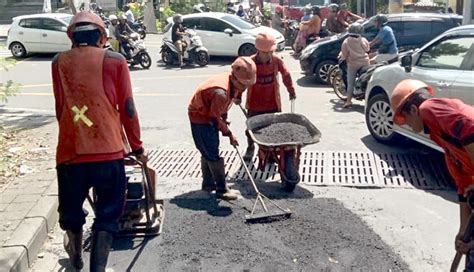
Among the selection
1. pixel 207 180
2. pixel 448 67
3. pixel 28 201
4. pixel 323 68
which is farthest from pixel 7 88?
pixel 323 68

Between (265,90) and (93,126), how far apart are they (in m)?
3.68

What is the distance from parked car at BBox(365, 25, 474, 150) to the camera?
7195mm

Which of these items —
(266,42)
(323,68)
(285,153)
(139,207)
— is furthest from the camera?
(323,68)

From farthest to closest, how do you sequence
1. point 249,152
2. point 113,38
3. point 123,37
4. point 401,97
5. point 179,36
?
1. point 113,38
2. point 123,37
3. point 179,36
4. point 249,152
5. point 401,97

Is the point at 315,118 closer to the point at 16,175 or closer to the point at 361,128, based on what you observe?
the point at 361,128

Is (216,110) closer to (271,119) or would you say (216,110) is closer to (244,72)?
(244,72)

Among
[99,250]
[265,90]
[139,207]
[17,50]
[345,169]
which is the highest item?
[265,90]

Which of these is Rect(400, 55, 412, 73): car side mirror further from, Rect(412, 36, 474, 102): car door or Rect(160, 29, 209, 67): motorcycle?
Rect(160, 29, 209, 67): motorcycle

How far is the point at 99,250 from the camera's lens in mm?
4332

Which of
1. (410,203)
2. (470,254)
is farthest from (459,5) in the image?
(470,254)

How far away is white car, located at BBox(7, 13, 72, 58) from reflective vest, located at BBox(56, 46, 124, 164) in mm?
17498

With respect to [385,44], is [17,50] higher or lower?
lower

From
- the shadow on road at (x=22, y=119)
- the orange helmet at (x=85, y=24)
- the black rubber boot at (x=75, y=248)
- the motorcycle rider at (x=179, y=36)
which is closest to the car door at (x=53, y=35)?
the motorcycle rider at (x=179, y=36)

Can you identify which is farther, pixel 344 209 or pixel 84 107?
pixel 344 209
